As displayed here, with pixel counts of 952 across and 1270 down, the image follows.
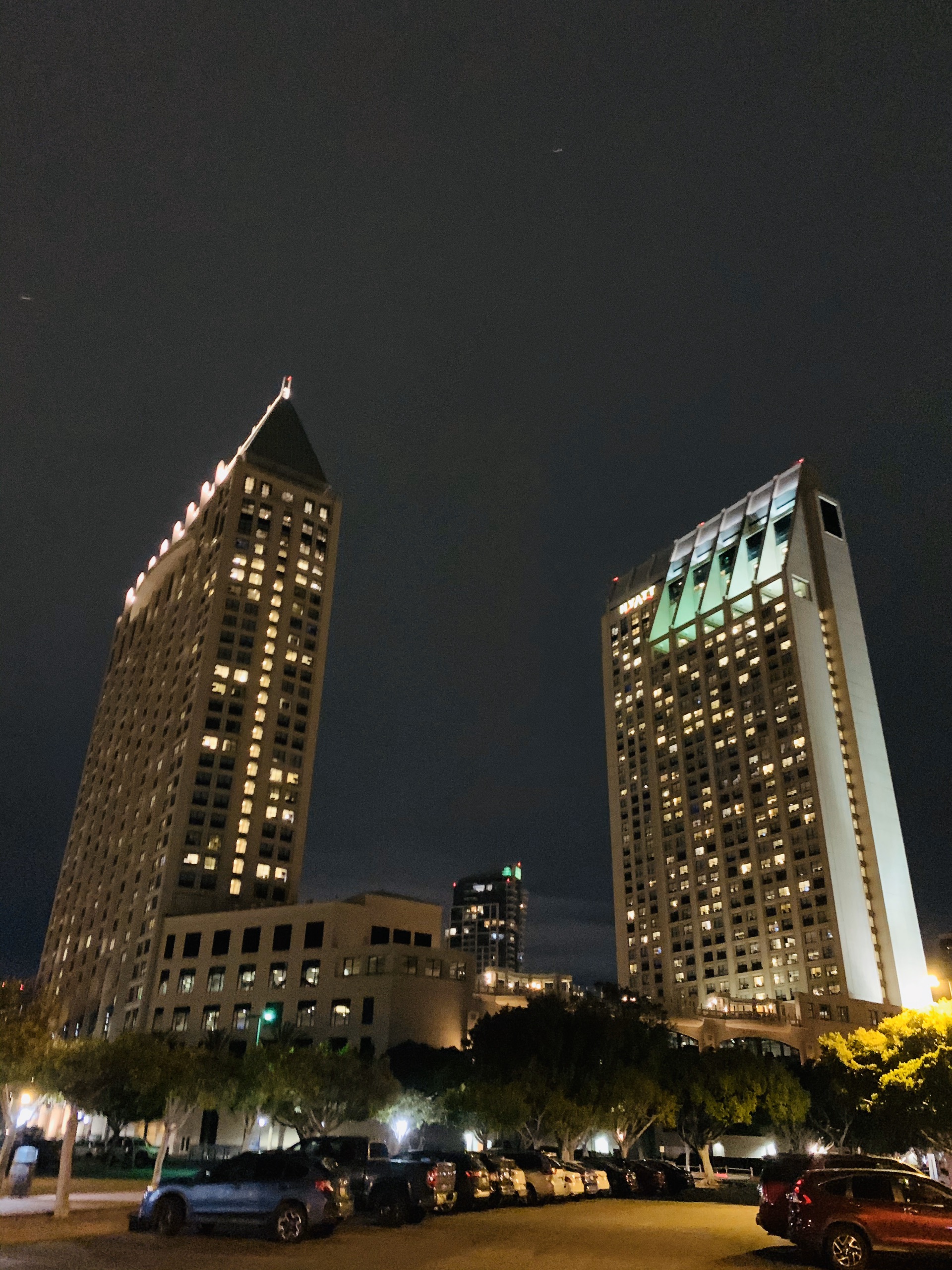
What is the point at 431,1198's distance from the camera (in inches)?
1041

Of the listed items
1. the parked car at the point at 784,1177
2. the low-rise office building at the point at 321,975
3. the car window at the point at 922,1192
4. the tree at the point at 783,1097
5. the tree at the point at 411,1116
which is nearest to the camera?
the car window at the point at 922,1192

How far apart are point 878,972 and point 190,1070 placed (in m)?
131

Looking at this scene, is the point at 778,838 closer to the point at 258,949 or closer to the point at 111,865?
the point at 258,949

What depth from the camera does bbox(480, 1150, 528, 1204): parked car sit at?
100 ft

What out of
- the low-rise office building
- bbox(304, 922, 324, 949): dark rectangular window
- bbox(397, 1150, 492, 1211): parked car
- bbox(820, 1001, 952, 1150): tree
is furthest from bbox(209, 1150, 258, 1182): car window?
bbox(304, 922, 324, 949): dark rectangular window

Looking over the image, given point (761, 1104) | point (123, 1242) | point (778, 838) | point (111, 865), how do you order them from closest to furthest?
point (123, 1242) → point (761, 1104) → point (111, 865) → point (778, 838)

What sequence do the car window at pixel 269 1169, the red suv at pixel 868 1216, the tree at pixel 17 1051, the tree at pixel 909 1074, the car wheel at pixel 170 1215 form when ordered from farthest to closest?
the tree at pixel 909 1074
the tree at pixel 17 1051
the car wheel at pixel 170 1215
the car window at pixel 269 1169
the red suv at pixel 868 1216

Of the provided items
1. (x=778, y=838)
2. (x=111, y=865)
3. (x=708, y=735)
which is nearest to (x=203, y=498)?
(x=111, y=865)

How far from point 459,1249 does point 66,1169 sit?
1258 cm

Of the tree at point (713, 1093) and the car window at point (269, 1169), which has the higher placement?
the tree at point (713, 1093)

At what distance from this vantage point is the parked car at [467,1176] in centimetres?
2894

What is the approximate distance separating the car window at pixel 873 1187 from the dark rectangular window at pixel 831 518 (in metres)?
175

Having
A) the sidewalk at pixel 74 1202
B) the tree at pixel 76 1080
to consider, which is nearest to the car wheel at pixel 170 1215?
the sidewalk at pixel 74 1202

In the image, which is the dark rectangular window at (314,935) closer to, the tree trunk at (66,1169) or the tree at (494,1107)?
the tree at (494,1107)
